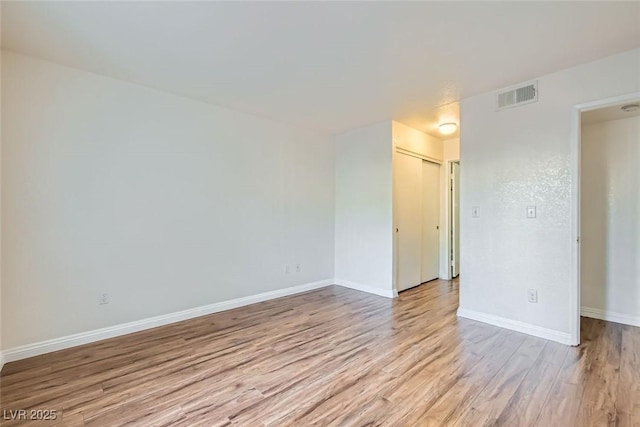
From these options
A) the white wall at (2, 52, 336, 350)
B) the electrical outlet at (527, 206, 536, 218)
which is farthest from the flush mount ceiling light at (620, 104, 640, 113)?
the white wall at (2, 52, 336, 350)

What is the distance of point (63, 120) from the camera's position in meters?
2.68

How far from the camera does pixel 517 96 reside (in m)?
3.04

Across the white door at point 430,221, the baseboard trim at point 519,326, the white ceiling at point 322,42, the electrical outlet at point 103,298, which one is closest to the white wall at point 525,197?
the baseboard trim at point 519,326

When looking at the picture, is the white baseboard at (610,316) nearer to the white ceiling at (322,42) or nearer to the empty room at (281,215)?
the empty room at (281,215)

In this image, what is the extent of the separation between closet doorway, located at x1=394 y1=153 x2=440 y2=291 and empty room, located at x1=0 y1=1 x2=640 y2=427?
0.28 meters

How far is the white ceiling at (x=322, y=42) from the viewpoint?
1947 millimetres

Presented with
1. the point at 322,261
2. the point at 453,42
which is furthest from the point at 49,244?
the point at 453,42

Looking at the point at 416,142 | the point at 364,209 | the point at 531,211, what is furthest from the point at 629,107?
the point at 364,209

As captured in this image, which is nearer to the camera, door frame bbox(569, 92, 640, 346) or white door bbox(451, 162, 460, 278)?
door frame bbox(569, 92, 640, 346)

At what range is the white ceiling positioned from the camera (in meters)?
1.95

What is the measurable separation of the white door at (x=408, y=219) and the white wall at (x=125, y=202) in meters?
1.69

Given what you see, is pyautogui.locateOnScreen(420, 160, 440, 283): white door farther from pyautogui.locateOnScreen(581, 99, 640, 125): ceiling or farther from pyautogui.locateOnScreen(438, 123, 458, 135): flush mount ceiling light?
pyautogui.locateOnScreen(581, 99, 640, 125): ceiling

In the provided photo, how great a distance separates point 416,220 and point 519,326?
2.16 m

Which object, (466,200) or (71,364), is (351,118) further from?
(71,364)
